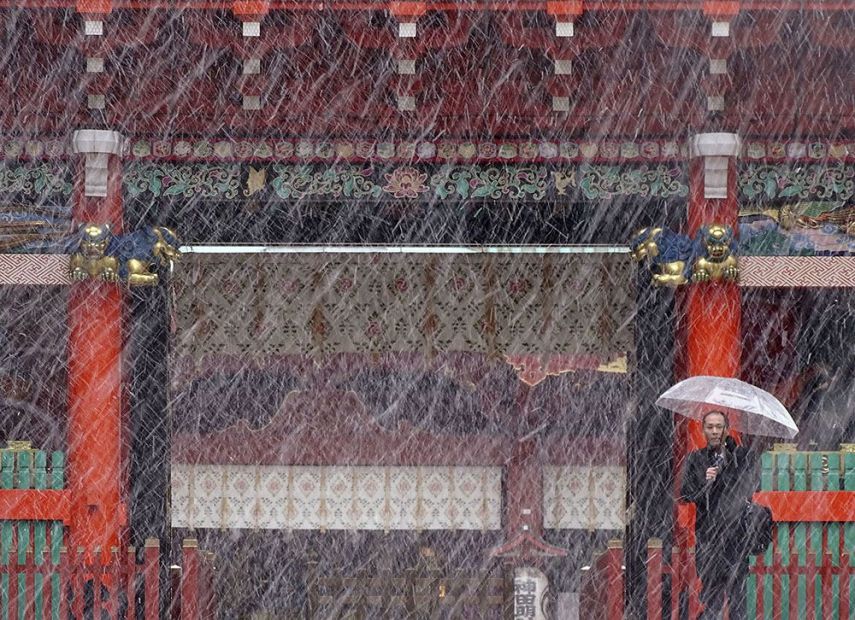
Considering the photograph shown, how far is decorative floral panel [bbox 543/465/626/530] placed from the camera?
1061 centimetres

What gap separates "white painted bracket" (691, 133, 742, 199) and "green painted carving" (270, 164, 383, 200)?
6.38 ft

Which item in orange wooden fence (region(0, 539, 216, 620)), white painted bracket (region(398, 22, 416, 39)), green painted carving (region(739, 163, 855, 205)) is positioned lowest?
orange wooden fence (region(0, 539, 216, 620))

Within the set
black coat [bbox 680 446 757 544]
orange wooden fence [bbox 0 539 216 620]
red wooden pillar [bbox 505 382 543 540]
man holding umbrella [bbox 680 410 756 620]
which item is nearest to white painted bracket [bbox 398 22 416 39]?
man holding umbrella [bbox 680 410 756 620]

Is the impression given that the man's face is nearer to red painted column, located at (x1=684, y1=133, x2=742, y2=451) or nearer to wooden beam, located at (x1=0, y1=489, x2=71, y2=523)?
red painted column, located at (x1=684, y1=133, x2=742, y2=451)

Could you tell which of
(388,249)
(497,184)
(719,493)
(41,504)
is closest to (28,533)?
(41,504)

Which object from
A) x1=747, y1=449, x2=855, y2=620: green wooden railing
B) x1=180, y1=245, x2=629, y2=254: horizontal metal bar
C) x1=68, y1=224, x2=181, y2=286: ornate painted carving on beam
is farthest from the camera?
x1=180, y1=245, x2=629, y2=254: horizontal metal bar

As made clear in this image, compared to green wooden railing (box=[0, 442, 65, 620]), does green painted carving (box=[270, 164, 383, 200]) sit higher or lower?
higher

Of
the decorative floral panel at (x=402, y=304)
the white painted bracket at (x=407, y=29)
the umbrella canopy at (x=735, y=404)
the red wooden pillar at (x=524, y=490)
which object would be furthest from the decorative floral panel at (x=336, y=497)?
the white painted bracket at (x=407, y=29)

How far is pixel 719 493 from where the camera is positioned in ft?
22.0

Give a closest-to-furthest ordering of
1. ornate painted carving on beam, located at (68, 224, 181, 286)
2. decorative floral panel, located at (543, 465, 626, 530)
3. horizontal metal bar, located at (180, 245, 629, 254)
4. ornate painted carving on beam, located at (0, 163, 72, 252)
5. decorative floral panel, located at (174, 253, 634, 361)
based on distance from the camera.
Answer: ornate painted carving on beam, located at (68, 224, 181, 286) < ornate painted carving on beam, located at (0, 163, 72, 252) < horizontal metal bar, located at (180, 245, 629, 254) < decorative floral panel, located at (174, 253, 634, 361) < decorative floral panel, located at (543, 465, 626, 530)

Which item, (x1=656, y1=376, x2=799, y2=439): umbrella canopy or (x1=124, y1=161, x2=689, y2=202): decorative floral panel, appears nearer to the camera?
(x1=656, y1=376, x2=799, y2=439): umbrella canopy

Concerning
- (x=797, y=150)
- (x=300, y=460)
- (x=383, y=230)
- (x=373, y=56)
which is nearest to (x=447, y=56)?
(x=373, y=56)

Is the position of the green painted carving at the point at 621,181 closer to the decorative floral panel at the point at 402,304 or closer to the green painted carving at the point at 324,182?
the decorative floral panel at the point at 402,304

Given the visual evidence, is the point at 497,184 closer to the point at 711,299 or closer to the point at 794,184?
the point at 711,299
